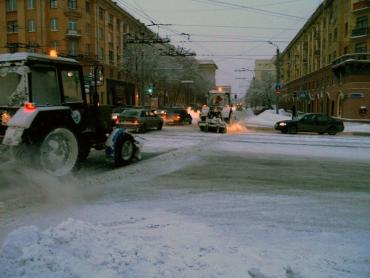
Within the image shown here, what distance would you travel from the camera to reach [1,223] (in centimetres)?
578

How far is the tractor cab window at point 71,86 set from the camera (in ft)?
28.4

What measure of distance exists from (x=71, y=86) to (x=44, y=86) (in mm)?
868

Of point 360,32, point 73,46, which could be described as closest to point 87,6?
point 73,46

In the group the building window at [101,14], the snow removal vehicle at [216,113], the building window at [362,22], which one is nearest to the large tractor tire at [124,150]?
the snow removal vehicle at [216,113]

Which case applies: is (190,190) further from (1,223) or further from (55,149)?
(1,223)

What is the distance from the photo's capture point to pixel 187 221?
591 centimetres

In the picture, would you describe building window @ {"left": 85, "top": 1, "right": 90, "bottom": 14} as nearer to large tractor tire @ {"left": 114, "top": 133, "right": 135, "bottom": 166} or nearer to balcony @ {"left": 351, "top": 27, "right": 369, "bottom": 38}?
balcony @ {"left": 351, "top": 27, "right": 369, "bottom": 38}

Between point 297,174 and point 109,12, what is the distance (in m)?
54.5

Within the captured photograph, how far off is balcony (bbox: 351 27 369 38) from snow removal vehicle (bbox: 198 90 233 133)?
19.4 metres

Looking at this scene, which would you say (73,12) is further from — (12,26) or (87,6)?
(12,26)

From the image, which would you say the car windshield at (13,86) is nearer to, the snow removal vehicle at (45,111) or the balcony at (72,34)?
the snow removal vehicle at (45,111)

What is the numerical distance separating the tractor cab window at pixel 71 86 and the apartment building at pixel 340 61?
3804 centimetres

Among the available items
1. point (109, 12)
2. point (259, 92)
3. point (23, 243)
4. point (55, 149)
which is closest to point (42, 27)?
point (109, 12)

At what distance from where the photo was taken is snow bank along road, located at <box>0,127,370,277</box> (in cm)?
421
